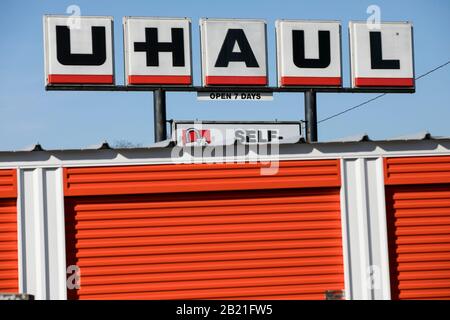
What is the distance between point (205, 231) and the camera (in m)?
12.9

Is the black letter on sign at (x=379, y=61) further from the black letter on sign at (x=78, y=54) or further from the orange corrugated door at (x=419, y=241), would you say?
the orange corrugated door at (x=419, y=241)

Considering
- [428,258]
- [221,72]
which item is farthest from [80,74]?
[428,258]

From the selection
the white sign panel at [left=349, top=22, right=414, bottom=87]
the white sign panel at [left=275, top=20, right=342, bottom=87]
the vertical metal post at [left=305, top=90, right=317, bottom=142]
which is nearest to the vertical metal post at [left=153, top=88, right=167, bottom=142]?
the white sign panel at [left=275, top=20, right=342, bottom=87]

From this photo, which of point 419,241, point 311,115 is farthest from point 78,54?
point 419,241

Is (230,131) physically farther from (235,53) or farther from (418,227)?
(418,227)

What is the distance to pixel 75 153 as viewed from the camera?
1265 centimetres

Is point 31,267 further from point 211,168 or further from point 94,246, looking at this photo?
point 211,168

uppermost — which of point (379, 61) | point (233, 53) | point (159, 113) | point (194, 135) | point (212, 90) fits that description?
point (233, 53)

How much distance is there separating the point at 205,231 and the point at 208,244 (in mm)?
211

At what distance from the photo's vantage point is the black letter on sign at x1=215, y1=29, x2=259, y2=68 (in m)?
20.0

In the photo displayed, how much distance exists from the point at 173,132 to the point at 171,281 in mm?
10107

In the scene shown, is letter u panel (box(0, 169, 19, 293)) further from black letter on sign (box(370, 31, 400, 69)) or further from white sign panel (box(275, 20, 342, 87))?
black letter on sign (box(370, 31, 400, 69))

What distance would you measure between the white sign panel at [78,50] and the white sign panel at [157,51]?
49cm

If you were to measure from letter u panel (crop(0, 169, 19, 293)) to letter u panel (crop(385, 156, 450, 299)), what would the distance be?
5.94 m
